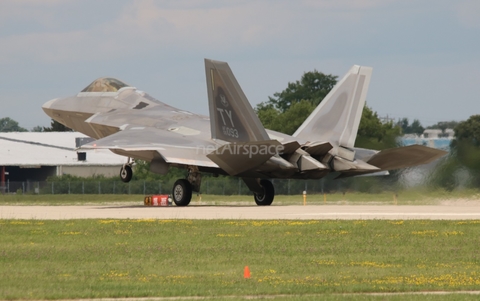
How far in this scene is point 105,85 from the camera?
34375mm

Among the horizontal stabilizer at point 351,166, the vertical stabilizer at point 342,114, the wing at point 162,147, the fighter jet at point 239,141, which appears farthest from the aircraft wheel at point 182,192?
the horizontal stabilizer at point 351,166

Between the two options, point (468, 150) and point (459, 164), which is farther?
point (468, 150)

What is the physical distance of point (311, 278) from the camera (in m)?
12.7

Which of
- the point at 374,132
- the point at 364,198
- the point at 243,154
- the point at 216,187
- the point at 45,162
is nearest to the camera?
the point at 243,154

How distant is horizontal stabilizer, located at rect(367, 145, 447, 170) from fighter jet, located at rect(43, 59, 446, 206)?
0.03 meters

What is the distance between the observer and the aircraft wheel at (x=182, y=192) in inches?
1223

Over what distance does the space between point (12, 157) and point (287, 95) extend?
4391 cm

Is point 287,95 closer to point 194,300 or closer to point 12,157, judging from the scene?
point 12,157

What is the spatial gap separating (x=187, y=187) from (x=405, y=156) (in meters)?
→ 7.65

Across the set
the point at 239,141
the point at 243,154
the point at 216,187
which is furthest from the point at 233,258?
the point at 216,187

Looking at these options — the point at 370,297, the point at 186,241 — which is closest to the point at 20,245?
the point at 186,241

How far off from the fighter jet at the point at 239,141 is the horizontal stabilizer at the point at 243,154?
3 cm

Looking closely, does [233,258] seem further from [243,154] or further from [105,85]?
[105,85]

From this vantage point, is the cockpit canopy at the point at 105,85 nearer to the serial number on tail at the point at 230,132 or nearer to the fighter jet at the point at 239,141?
the fighter jet at the point at 239,141
